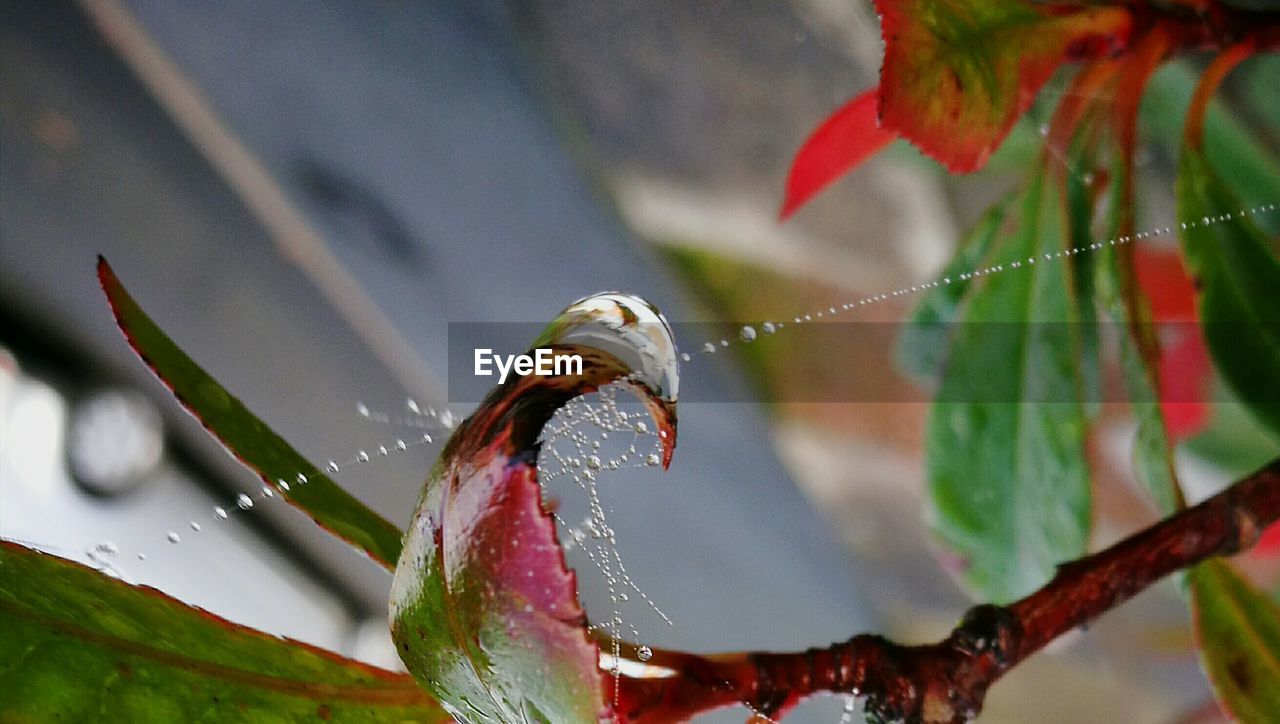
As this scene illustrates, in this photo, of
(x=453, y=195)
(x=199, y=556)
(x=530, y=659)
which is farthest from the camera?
(x=453, y=195)

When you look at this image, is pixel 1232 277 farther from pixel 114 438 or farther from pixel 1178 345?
pixel 114 438

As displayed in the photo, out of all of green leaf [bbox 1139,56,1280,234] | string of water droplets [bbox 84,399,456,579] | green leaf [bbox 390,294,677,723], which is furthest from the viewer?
green leaf [bbox 1139,56,1280,234]

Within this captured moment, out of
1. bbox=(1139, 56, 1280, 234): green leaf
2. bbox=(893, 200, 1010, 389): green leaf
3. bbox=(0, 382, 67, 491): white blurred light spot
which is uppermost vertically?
bbox=(1139, 56, 1280, 234): green leaf

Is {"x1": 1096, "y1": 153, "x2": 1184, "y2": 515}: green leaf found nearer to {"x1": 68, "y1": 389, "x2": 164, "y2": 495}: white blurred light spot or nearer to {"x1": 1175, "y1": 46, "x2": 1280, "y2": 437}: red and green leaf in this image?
{"x1": 1175, "y1": 46, "x2": 1280, "y2": 437}: red and green leaf

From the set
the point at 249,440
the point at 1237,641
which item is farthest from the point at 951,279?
the point at 249,440

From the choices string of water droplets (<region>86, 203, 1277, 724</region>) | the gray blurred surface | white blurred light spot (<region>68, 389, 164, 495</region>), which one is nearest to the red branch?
string of water droplets (<region>86, 203, 1277, 724</region>)

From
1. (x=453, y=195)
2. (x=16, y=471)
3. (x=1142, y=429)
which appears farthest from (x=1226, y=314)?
(x=16, y=471)

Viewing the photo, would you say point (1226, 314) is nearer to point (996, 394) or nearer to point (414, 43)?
point (996, 394)
